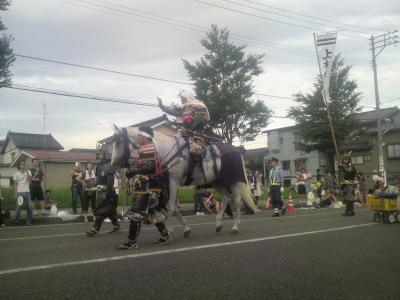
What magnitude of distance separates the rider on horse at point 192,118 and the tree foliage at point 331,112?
2929cm

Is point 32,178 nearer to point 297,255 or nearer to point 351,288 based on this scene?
point 297,255

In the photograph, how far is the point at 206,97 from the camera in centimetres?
2947

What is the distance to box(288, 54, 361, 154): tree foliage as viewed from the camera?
117 ft

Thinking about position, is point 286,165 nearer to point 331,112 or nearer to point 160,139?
point 331,112

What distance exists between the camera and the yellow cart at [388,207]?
10.6 m

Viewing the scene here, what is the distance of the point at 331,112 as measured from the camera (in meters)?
35.8

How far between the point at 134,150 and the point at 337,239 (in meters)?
3.92

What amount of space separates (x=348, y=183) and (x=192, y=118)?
282 inches

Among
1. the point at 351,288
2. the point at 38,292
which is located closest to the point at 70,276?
the point at 38,292

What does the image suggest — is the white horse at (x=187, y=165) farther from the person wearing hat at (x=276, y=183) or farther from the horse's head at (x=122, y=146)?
the person wearing hat at (x=276, y=183)

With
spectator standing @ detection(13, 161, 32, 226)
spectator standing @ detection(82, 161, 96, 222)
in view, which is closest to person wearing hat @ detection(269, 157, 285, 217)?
spectator standing @ detection(82, 161, 96, 222)

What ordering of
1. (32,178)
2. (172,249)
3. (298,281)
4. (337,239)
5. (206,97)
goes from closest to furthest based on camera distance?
(298,281)
(172,249)
(337,239)
(32,178)
(206,97)

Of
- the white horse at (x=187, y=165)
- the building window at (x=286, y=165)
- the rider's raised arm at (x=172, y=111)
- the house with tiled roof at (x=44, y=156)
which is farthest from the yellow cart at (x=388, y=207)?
the building window at (x=286, y=165)

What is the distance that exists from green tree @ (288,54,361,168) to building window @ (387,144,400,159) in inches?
480
